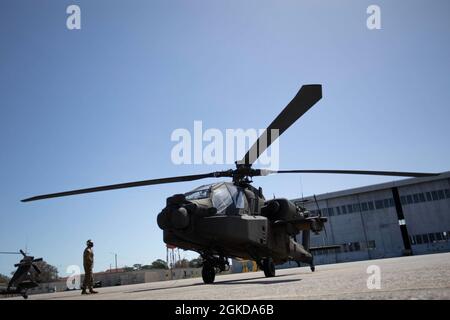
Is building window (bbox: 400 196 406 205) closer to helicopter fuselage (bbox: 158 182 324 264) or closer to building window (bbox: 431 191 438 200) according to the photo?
building window (bbox: 431 191 438 200)

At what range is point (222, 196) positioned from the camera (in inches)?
373

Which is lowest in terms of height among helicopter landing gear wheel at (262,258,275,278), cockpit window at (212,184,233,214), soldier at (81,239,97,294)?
helicopter landing gear wheel at (262,258,275,278)

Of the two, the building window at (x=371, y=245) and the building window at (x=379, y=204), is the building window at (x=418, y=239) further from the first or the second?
the building window at (x=379, y=204)

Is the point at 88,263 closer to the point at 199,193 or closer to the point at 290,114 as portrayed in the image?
the point at 199,193

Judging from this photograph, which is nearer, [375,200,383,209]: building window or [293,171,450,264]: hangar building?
[293,171,450,264]: hangar building

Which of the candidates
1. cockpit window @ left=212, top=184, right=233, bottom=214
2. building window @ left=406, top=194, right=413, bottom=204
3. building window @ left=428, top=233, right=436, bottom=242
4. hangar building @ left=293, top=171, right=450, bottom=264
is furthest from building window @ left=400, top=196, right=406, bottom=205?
cockpit window @ left=212, top=184, right=233, bottom=214

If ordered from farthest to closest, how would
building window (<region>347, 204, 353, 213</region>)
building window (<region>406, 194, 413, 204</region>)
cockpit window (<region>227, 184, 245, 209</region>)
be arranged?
building window (<region>347, 204, 353, 213</region>) < building window (<region>406, 194, 413, 204</region>) < cockpit window (<region>227, 184, 245, 209</region>)

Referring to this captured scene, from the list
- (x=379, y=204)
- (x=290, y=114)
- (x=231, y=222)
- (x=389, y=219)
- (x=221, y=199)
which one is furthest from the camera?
(x=379, y=204)

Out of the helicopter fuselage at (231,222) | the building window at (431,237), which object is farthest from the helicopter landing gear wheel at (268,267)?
the building window at (431,237)

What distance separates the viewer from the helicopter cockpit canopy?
9.17 metres

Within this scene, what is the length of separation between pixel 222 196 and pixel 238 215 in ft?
2.37

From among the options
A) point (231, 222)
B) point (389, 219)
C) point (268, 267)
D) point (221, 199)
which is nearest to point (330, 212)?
point (389, 219)
